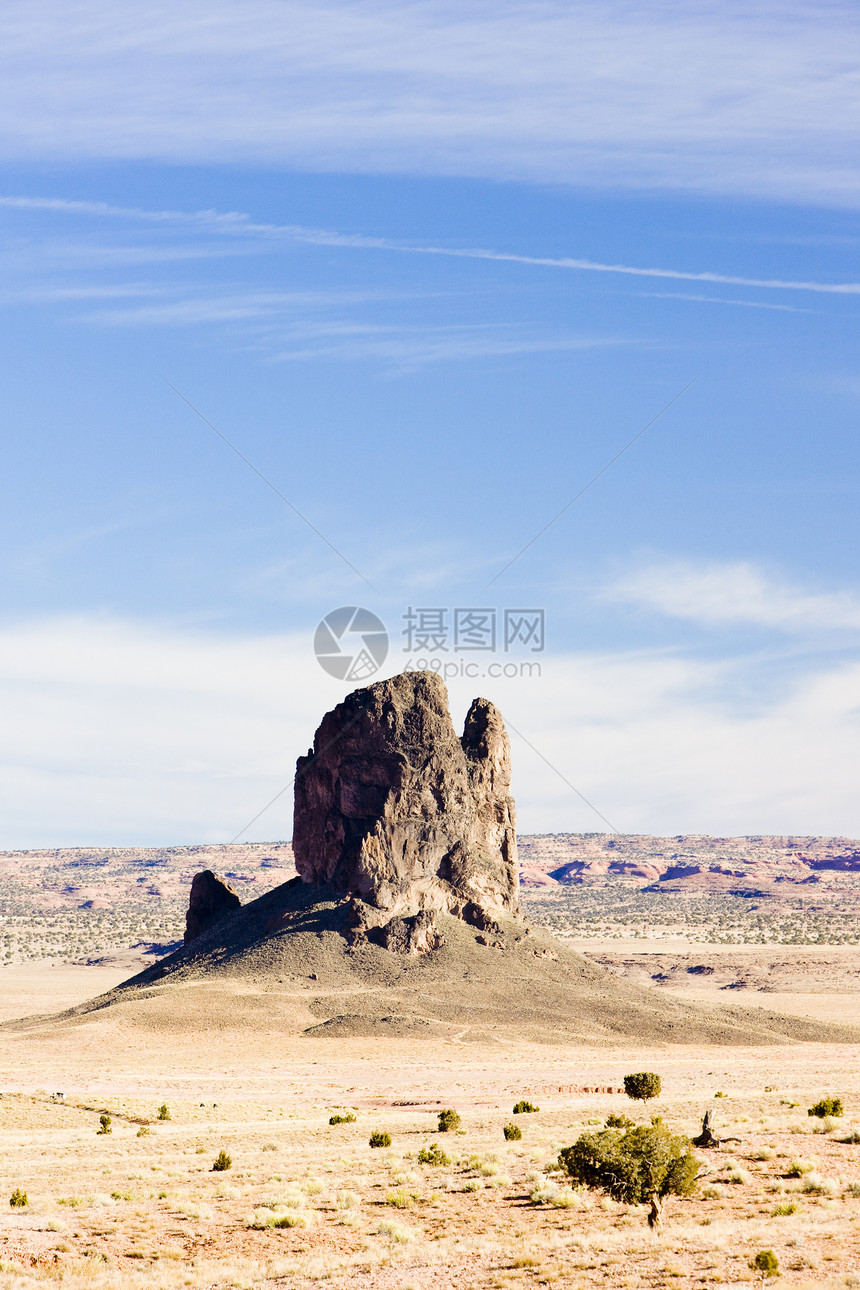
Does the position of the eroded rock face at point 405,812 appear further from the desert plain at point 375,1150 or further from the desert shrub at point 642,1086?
the desert shrub at point 642,1086

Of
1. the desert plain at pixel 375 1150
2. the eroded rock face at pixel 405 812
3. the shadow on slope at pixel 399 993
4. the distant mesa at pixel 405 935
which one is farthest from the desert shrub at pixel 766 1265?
the eroded rock face at pixel 405 812

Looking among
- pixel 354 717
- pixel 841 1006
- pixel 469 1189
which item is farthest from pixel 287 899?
pixel 469 1189

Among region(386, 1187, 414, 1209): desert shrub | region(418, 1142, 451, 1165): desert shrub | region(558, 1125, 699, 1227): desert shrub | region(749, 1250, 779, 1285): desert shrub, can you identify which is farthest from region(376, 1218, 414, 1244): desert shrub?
region(749, 1250, 779, 1285): desert shrub

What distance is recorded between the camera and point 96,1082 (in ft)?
205

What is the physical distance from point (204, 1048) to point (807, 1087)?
35737 mm

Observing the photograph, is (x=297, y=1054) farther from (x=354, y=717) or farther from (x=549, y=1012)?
(x=354, y=717)

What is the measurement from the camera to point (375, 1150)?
129 ft

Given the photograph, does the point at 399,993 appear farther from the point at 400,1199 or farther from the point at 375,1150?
the point at 400,1199

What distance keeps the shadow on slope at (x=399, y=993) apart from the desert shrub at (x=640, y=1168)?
52.3m

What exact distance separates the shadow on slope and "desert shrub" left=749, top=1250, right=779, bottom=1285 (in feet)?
189

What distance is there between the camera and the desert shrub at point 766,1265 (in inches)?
877

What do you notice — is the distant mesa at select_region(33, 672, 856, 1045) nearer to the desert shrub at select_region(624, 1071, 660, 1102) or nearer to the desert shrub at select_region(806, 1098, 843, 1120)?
the desert shrub at select_region(624, 1071, 660, 1102)

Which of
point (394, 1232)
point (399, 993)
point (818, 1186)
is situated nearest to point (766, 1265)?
point (818, 1186)

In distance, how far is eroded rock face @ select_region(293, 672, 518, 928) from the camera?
92188 mm
